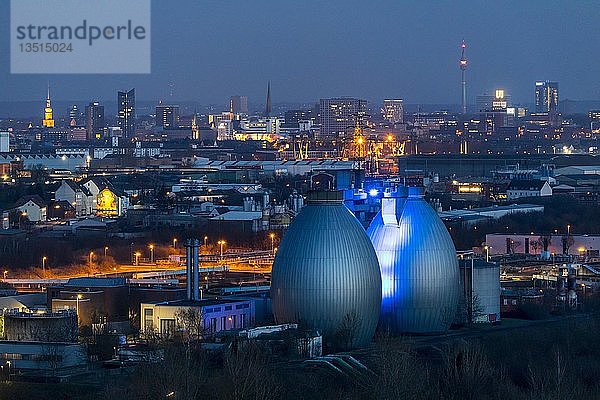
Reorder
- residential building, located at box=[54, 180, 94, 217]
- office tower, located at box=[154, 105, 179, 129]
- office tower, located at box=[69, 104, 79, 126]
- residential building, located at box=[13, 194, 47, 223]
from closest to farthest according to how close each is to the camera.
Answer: residential building, located at box=[13, 194, 47, 223]
residential building, located at box=[54, 180, 94, 217]
office tower, located at box=[69, 104, 79, 126]
office tower, located at box=[154, 105, 179, 129]

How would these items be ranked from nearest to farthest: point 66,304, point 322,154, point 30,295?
point 66,304 → point 30,295 → point 322,154

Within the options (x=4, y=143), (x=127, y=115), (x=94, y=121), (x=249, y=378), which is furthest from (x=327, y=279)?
(x=94, y=121)

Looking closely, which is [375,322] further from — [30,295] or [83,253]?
[83,253]

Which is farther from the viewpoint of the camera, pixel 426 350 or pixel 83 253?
pixel 83 253

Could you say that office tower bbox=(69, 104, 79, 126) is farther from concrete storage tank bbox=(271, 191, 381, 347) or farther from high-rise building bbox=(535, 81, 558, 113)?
concrete storage tank bbox=(271, 191, 381, 347)

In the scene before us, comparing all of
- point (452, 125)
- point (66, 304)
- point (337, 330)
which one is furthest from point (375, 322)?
point (452, 125)

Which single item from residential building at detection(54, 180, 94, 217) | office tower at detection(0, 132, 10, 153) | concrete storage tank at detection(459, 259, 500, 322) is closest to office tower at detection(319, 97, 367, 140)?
office tower at detection(0, 132, 10, 153)

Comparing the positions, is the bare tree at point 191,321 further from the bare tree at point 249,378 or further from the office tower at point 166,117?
the office tower at point 166,117

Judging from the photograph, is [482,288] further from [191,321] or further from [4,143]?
[4,143]
